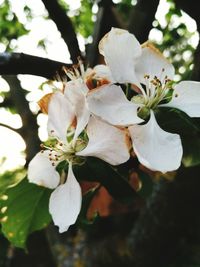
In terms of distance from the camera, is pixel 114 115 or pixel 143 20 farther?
pixel 143 20

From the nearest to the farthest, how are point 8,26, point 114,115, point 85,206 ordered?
point 114,115 → point 85,206 → point 8,26

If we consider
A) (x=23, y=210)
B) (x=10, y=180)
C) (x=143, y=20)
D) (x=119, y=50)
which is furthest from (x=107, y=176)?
(x=10, y=180)

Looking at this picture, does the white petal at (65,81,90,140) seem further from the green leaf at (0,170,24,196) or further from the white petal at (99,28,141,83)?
the green leaf at (0,170,24,196)

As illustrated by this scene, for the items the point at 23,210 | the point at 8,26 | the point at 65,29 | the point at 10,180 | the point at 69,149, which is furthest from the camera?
the point at 8,26

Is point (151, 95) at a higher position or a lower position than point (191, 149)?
higher

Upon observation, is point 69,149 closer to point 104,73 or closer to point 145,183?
point 104,73

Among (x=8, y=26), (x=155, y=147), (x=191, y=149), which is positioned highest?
(x=155, y=147)

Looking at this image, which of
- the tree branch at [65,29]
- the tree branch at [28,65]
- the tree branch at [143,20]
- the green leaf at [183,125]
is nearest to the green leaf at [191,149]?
Answer: the green leaf at [183,125]
